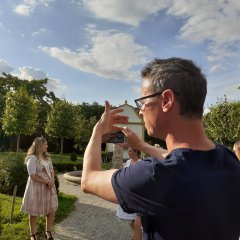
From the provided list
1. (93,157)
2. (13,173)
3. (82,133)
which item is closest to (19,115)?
(82,133)

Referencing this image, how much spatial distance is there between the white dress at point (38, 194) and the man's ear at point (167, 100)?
5.96 m

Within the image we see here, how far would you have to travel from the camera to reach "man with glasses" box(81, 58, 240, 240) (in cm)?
142

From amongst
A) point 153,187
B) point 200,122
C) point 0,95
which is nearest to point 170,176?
point 153,187

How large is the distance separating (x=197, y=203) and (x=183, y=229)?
11 cm

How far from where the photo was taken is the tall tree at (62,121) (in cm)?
3161

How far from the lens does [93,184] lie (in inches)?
63.9

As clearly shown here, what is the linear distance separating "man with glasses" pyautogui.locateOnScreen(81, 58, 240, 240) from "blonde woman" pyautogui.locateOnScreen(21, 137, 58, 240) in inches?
227

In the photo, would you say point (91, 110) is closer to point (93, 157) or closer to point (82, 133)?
point (82, 133)

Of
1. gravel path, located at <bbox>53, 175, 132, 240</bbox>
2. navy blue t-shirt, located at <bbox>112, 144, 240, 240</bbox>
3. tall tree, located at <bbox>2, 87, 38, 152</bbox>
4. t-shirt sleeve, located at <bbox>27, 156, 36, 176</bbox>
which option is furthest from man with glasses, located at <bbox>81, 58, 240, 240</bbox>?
tall tree, located at <bbox>2, 87, 38, 152</bbox>

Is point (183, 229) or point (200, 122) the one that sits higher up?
point (200, 122)

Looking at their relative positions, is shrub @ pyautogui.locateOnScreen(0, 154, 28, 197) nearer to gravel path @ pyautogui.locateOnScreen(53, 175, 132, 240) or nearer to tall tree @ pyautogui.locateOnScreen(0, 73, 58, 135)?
gravel path @ pyautogui.locateOnScreen(53, 175, 132, 240)

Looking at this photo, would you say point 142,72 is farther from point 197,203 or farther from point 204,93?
point 197,203

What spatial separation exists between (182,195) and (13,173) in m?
10.8

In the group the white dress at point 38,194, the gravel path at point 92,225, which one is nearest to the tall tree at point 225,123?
the gravel path at point 92,225
